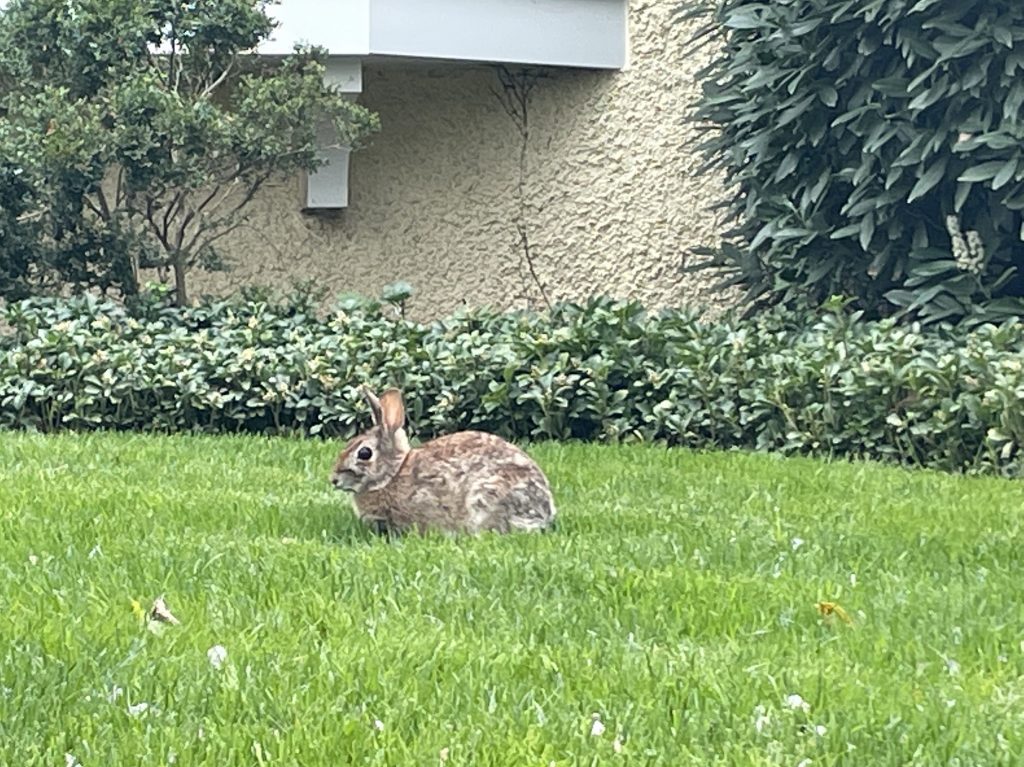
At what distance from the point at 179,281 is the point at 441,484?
4705mm

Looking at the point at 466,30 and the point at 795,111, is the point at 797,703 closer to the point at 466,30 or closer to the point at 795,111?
the point at 795,111

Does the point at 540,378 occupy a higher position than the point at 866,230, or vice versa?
the point at 866,230

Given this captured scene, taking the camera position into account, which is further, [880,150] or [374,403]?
[880,150]

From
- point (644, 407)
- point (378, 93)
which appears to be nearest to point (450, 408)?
point (644, 407)

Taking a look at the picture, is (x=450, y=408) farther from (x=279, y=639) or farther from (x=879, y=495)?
(x=279, y=639)

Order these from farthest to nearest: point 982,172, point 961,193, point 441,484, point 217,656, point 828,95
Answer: point 828,95, point 961,193, point 982,172, point 441,484, point 217,656

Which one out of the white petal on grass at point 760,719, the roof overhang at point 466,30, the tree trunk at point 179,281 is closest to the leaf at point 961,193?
the roof overhang at point 466,30

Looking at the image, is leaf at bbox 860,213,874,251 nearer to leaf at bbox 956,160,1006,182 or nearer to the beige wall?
leaf at bbox 956,160,1006,182

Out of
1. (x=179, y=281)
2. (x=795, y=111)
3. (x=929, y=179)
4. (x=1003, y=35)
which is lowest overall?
(x=179, y=281)

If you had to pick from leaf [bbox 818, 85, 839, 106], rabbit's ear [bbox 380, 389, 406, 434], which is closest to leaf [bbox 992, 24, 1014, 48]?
leaf [bbox 818, 85, 839, 106]

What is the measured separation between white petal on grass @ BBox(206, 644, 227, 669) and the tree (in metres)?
5.56

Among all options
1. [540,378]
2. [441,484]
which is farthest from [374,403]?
[540,378]

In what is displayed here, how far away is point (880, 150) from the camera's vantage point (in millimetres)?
8297

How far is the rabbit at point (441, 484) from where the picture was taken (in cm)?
476
